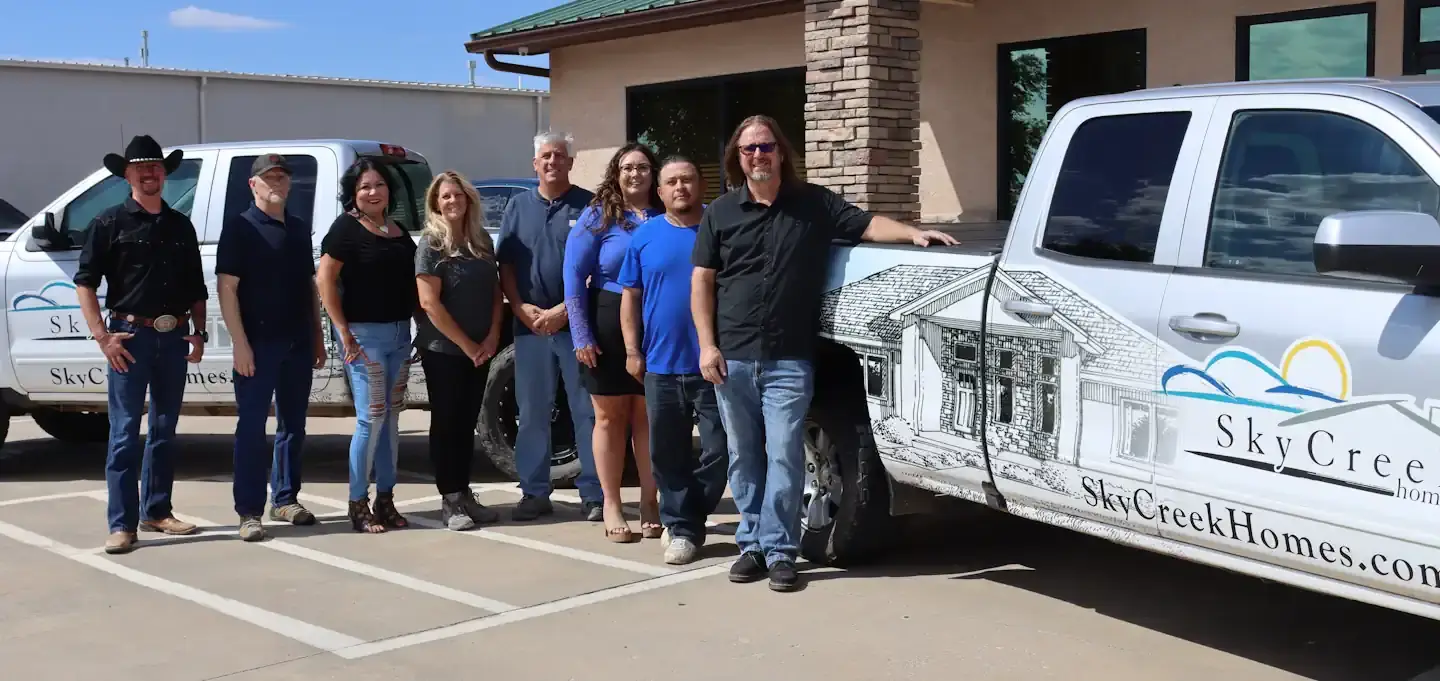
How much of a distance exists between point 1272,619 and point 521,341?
3.74 meters

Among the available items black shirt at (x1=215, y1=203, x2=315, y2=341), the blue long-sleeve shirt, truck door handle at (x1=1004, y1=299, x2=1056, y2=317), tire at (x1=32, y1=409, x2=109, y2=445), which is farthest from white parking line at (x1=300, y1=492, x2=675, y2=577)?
tire at (x1=32, y1=409, x2=109, y2=445)

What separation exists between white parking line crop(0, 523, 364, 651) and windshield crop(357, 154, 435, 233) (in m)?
2.69

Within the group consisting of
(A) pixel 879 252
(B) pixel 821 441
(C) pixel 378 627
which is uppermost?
(A) pixel 879 252

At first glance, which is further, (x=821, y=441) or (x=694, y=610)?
(x=821, y=441)

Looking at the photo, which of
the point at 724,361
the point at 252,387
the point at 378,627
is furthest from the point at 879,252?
the point at 252,387

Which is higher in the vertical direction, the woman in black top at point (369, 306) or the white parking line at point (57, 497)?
the woman in black top at point (369, 306)

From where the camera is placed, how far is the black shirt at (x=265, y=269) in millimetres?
6793

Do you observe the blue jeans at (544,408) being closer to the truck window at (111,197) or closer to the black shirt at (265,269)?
the black shirt at (265,269)

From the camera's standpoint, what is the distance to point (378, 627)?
5.43 m

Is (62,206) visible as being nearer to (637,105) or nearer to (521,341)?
(521,341)

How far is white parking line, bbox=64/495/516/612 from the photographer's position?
578 cm

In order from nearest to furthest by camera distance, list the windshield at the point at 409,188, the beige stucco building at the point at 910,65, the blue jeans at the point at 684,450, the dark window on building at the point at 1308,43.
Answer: the blue jeans at the point at 684,450 → the windshield at the point at 409,188 → the dark window on building at the point at 1308,43 → the beige stucco building at the point at 910,65

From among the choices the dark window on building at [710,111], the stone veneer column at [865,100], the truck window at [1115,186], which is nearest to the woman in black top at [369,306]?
the truck window at [1115,186]

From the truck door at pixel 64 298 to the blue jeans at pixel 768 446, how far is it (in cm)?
404
